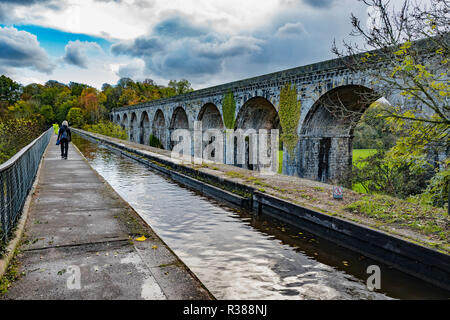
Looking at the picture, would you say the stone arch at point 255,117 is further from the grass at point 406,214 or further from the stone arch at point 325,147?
the grass at point 406,214

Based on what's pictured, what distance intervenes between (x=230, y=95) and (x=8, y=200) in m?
14.8

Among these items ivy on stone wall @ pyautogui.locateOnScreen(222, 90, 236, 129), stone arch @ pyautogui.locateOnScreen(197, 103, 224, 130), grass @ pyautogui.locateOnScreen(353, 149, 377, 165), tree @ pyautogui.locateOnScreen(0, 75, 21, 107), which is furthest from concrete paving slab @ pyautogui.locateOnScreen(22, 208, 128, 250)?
tree @ pyautogui.locateOnScreen(0, 75, 21, 107)

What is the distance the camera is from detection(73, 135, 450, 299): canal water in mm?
3361

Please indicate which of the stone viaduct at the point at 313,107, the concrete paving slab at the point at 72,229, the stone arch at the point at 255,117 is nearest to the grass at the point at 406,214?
the concrete paving slab at the point at 72,229

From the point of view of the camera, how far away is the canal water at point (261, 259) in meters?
3.36

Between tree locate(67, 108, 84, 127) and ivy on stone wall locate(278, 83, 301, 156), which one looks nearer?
ivy on stone wall locate(278, 83, 301, 156)

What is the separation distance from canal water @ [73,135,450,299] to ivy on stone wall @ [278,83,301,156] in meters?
7.45

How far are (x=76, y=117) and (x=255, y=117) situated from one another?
171 feet

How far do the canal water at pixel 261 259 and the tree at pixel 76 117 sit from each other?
192 feet

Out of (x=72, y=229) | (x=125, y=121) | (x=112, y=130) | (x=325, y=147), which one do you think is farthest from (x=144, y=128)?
(x=72, y=229)

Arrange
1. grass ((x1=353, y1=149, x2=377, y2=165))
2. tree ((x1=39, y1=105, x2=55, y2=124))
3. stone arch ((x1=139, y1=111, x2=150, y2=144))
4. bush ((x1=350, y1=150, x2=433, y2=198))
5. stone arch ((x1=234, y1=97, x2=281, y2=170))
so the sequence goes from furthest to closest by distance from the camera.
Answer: tree ((x1=39, y1=105, x2=55, y2=124)) < stone arch ((x1=139, y1=111, x2=150, y2=144)) < stone arch ((x1=234, y1=97, x2=281, y2=170)) < grass ((x1=353, y1=149, x2=377, y2=165)) < bush ((x1=350, y1=150, x2=433, y2=198))

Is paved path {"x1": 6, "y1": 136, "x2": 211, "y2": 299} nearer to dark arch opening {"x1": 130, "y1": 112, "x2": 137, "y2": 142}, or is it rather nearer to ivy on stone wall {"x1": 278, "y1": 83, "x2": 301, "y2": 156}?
ivy on stone wall {"x1": 278, "y1": 83, "x2": 301, "y2": 156}

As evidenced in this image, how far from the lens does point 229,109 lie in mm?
17891
